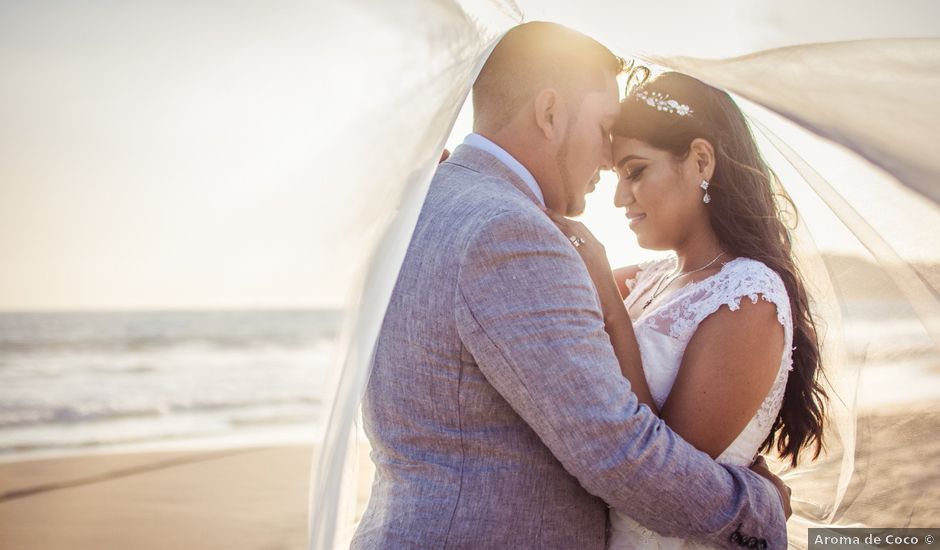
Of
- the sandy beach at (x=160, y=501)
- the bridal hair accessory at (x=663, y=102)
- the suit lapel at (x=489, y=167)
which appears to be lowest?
the sandy beach at (x=160, y=501)

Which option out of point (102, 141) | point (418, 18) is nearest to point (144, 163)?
point (102, 141)

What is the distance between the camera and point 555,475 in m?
2.12

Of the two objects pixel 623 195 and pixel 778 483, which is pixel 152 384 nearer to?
pixel 623 195

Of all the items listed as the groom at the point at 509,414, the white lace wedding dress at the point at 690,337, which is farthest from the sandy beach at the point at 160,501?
the groom at the point at 509,414

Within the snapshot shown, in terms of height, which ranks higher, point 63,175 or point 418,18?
point 418,18

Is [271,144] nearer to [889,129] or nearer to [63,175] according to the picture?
[63,175]

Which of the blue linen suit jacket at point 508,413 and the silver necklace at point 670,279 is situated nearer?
the blue linen suit jacket at point 508,413

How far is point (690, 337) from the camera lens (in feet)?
8.69

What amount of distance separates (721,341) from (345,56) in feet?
4.73

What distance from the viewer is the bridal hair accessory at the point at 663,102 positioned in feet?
9.39

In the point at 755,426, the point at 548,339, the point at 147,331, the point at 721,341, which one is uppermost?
the point at 548,339

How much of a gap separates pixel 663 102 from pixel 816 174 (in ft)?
2.17

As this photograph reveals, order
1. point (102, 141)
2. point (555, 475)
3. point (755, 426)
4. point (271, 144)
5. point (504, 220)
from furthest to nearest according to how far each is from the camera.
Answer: point (755, 426), point (102, 141), point (555, 475), point (504, 220), point (271, 144)

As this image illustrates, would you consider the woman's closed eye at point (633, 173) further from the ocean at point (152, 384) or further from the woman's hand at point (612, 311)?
the ocean at point (152, 384)
